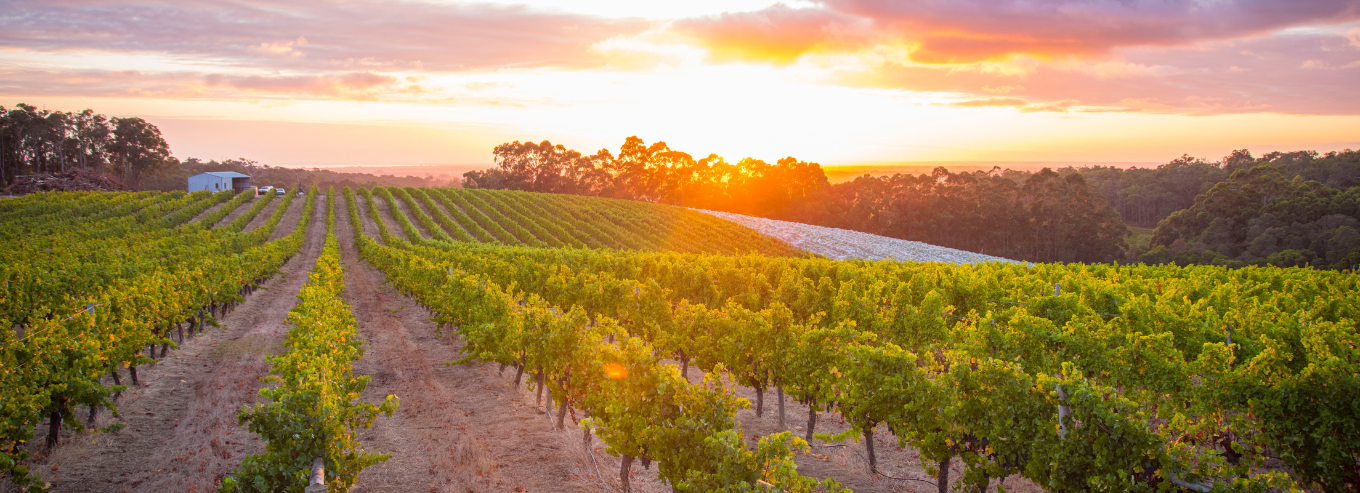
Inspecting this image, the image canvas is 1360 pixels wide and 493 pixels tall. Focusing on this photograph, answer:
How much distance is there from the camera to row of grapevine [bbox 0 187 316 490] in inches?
334

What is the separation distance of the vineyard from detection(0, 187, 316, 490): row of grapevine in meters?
0.07

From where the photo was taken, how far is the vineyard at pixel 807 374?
23.1ft

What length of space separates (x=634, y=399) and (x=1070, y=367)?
5.80 m

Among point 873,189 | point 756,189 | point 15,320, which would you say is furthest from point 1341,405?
point 756,189

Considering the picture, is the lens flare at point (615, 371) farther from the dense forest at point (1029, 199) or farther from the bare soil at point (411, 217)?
the dense forest at point (1029, 199)

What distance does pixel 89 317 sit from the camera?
10992 millimetres

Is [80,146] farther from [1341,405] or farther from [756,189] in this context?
[1341,405]

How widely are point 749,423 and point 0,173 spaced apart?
11335cm

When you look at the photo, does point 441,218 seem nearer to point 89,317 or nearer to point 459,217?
point 459,217

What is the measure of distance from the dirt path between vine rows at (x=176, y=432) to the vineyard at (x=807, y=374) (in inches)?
11.7

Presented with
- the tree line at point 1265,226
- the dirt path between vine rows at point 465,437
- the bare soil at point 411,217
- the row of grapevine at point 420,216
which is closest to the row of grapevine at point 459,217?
the row of grapevine at point 420,216

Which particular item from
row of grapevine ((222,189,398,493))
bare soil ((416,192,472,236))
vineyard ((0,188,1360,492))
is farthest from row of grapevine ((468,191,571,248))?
row of grapevine ((222,189,398,493))

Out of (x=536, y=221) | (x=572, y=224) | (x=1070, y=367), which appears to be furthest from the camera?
(x=536, y=221)

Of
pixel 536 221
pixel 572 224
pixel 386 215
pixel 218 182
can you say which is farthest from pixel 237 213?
pixel 572 224
